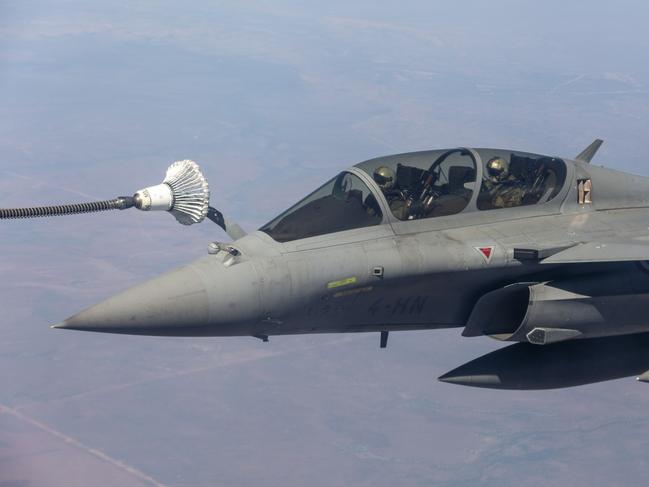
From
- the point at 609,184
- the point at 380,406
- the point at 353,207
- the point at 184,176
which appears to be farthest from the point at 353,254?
the point at 380,406

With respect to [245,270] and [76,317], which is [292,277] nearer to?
[245,270]

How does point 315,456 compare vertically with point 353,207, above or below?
below

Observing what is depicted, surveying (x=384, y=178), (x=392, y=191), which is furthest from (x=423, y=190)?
(x=384, y=178)

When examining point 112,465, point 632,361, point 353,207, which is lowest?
point 112,465

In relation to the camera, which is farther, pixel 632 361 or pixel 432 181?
pixel 632 361

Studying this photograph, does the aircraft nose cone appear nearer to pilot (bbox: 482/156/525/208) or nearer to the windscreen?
the windscreen

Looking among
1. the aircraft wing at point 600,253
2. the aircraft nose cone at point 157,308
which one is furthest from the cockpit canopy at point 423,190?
the aircraft nose cone at point 157,308

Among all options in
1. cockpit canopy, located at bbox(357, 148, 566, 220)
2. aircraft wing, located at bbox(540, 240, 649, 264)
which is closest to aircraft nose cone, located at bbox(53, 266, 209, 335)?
cockpit canopy, located at bbox(357, 148, 566, 220)

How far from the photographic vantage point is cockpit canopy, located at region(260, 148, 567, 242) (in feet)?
52.5

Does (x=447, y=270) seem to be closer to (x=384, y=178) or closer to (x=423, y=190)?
(x=423, y=190)

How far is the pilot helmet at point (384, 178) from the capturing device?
53.8ft

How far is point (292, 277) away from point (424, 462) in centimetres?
17431

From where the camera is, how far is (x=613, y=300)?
16578 millimetres

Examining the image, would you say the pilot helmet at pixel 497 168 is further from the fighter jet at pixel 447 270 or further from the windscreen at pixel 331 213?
the windscreen at pixel 331 213
